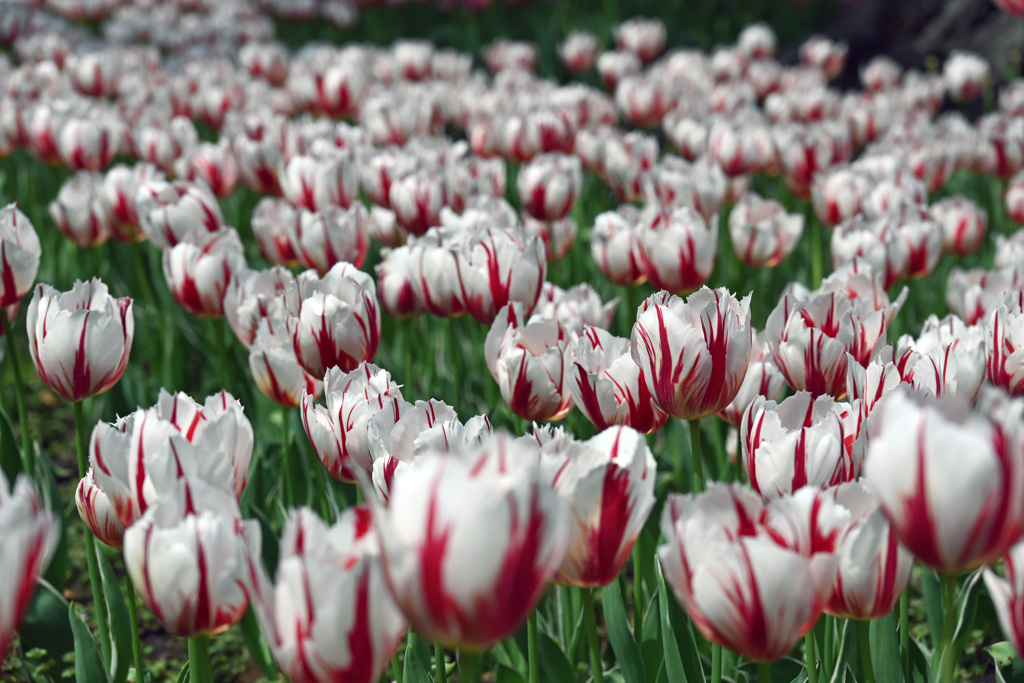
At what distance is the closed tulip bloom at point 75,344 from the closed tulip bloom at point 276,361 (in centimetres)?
26

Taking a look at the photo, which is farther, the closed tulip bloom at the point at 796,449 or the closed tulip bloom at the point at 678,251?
the closed tulip bloom at the point at 678,251

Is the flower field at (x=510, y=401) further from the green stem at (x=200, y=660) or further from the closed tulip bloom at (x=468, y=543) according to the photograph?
the green stem at (x=200, y=660)

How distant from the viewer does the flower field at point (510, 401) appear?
0.81 m

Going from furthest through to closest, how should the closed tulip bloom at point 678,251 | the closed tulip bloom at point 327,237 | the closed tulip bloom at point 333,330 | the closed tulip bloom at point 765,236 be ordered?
the closed tulip bloom at point 765,236
the closed tulip bloom at point 327,237
the closed tulip bloom at point 678,251
the closed tulip bloom at point 333,330

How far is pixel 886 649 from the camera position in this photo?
1.42m

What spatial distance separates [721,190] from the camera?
2900mm

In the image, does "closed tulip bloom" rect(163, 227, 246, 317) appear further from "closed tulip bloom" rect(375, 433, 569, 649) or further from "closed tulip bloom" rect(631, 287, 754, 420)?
"closed tulip bloom" rect(375, 433, 569, 649)

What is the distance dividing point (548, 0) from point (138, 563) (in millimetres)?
8835

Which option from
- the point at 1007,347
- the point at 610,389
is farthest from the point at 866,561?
the point at 1007,347

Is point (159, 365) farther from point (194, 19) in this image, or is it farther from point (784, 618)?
point (194, 19)

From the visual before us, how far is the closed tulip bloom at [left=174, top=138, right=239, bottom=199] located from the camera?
3076 millimetres

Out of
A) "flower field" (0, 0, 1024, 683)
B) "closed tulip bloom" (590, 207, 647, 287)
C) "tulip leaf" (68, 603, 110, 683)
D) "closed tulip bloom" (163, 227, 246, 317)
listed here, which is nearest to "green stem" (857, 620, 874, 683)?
"flower field" (0, 0, 1024, 683)

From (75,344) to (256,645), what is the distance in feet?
2.28

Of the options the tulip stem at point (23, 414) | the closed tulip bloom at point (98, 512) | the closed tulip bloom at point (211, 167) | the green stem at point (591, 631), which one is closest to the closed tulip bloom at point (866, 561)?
the green stem at point (591, 631)
